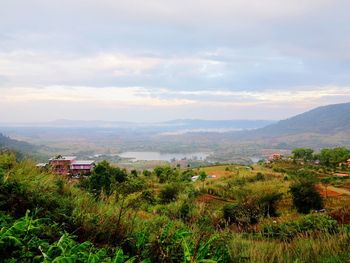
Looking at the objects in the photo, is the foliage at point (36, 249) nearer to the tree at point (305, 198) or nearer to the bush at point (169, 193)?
the tree at point (305, 198)

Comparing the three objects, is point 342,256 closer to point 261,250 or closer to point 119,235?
point 261,250

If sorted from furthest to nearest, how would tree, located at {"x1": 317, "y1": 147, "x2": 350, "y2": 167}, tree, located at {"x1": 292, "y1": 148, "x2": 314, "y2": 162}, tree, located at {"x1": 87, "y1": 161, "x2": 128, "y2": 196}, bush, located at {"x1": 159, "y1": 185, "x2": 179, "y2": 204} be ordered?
1. tree, located at {"x1": 292, "y1": 148, "x2": 314, "y2": 162}
2. tree, located at {"x1": 317, "y1": 147, "x2": 350, "y2": 167}
3. tree, located at {"x1": 87, "y1": 161, "x2": 128, "y2": 196}
4. bush, located at {"x1": 159, "y1": 185, "x2": 179, "y2": 204}

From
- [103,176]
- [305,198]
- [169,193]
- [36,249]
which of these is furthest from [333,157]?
[36,249]

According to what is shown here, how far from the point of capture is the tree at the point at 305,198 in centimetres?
1563

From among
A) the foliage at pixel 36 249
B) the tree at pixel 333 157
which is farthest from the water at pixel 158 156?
the foliage at pixel 36 249

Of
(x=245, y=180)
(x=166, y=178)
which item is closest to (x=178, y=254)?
(x=245, y=180)

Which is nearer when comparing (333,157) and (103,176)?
(103,176)

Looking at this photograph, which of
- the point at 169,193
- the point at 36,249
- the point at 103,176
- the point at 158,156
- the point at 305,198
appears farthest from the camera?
the point at 158,156

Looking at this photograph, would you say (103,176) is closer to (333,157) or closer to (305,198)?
(305,198)

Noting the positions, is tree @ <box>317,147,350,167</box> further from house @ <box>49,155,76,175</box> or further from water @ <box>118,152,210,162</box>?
water @ <box>118,152,210,162</box>

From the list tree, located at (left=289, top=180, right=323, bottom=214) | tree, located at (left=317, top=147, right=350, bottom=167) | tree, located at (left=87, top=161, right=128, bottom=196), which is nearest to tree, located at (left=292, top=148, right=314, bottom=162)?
tree, located at (left=317, top=147, right=350, bottom=167)

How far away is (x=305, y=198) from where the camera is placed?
51.9 feet

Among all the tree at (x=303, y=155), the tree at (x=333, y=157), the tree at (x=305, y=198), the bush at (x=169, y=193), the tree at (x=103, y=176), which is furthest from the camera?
the tree at (x=303, y=155)

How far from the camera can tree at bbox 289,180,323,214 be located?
15.6m
